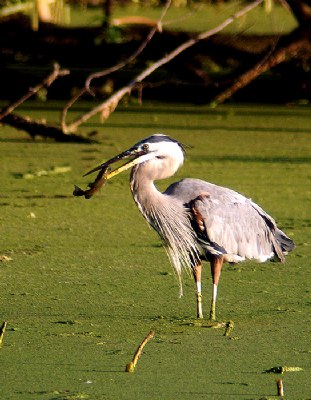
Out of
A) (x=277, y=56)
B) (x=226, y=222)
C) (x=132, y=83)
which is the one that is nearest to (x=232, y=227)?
(x=226, y=222)

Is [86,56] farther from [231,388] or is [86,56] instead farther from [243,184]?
[231,388]

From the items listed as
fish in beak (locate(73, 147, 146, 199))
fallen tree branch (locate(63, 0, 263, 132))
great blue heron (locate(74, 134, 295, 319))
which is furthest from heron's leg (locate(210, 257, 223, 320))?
fallen tree branch (locate(63, 0, 263, 132))

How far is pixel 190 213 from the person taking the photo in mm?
4336

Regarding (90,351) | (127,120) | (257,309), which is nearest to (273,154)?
(127,120)

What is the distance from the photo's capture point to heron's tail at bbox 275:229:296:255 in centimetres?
459

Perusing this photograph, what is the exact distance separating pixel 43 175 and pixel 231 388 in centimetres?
430

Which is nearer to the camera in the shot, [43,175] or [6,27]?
[43,175]

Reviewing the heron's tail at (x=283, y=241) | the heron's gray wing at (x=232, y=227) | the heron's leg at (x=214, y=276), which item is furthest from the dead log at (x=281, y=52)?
the heron's leg at (x=214, y=276)

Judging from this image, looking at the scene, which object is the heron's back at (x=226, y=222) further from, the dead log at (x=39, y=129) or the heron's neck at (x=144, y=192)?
the dead log at (x=39, y=129)

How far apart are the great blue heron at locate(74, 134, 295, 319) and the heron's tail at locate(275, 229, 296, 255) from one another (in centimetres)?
8

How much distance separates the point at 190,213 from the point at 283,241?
465mm

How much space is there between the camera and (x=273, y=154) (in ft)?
27.2

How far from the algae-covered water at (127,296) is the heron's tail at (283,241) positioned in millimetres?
164

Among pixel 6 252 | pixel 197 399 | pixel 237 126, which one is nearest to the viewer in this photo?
pixel 197 399
